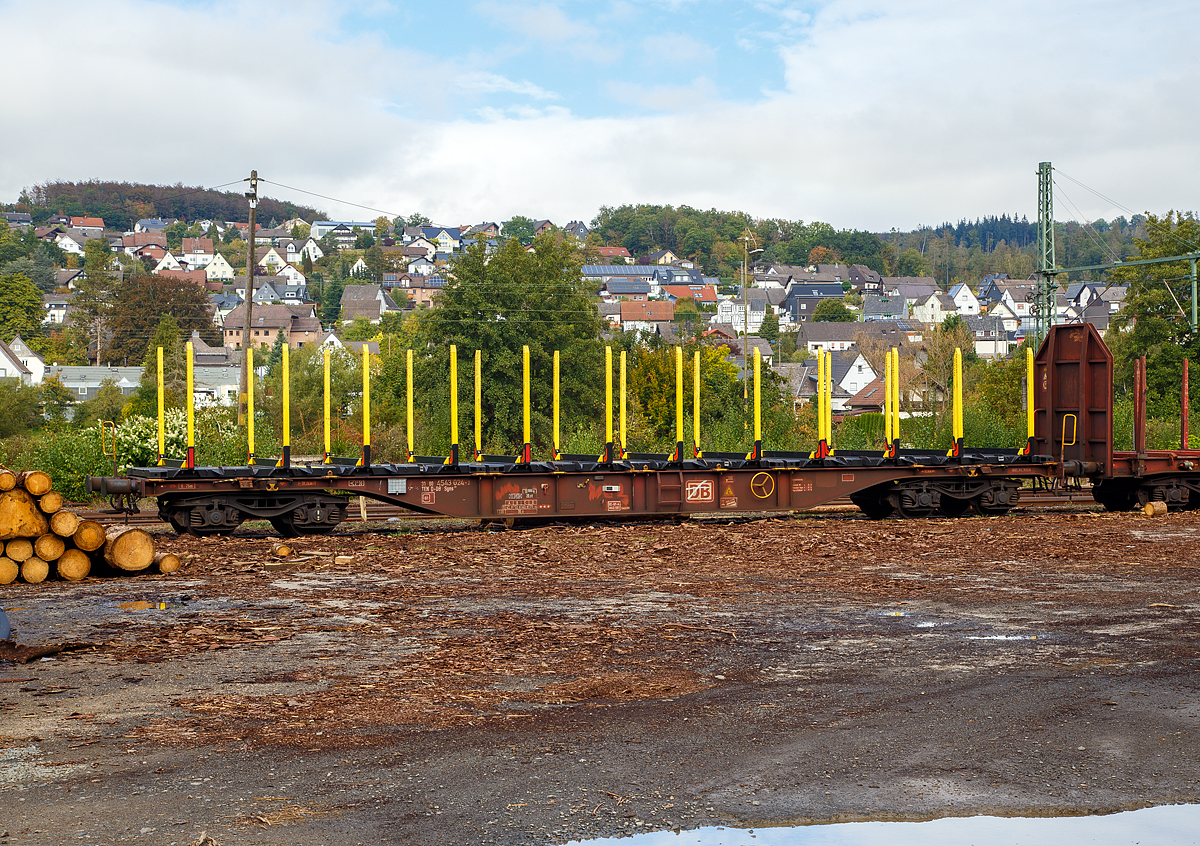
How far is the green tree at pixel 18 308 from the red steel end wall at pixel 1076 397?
344 ft

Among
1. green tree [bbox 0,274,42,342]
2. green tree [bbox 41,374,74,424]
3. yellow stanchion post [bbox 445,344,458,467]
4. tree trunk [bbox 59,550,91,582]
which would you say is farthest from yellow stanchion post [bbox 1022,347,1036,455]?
green tree [bbox 0,274,42,342]

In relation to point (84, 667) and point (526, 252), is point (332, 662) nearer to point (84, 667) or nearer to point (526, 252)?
point (84, 667)

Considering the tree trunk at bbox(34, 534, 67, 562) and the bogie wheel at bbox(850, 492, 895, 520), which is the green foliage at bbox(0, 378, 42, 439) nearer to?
the tree trunk at bbox(34, 534, 67, 562)

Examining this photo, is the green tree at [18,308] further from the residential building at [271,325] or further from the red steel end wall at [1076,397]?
the red steel end wall at [1076,397]

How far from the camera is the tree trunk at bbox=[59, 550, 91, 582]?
13.2m

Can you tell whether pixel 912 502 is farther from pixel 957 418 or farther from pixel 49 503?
pixel 49 503

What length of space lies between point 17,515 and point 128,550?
1.33 metres

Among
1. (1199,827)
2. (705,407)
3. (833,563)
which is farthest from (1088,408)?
(705,407)

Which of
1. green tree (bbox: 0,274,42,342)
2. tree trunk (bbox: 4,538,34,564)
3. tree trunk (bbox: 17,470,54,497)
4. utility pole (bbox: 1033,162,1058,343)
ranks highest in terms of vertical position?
green tree (bbox: 0,274,42,342)

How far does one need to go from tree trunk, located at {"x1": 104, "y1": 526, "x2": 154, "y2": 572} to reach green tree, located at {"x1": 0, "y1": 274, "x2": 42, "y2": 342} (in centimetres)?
10220

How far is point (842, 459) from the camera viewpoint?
1883 centimetres

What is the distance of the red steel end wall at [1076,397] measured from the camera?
19.5 meters

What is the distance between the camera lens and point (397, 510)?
72.6 feet

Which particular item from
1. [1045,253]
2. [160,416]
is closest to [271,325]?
[1045,253]
